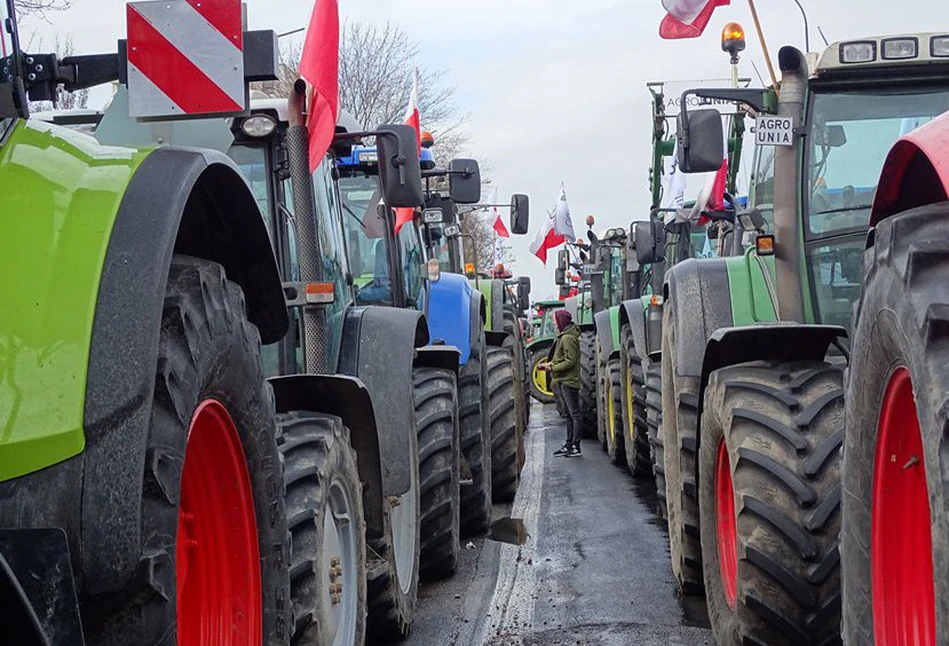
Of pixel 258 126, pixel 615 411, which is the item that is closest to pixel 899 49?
pixel 258 126

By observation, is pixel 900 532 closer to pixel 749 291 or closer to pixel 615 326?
pixel 749 291

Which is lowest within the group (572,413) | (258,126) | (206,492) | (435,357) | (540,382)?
(540,382)

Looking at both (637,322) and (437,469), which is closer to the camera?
(437,469)

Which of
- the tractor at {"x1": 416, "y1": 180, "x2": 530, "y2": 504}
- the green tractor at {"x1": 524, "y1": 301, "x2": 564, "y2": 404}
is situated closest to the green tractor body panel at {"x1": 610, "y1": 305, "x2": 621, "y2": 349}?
the tractor at {"x1": 416, "y1": 180, "x2": 530, "y2": 504}

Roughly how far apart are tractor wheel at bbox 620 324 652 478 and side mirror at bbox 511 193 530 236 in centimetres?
166

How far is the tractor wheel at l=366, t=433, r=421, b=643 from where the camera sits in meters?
5.65

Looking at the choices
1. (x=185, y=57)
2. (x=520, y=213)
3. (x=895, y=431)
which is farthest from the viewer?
(x=520, y=213)

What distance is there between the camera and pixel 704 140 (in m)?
5.77

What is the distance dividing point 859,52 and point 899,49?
164 mm

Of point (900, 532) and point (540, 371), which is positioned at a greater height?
point (900, 532)

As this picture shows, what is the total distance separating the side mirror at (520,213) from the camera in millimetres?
11352

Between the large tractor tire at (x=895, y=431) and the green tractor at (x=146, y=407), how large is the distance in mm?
1400

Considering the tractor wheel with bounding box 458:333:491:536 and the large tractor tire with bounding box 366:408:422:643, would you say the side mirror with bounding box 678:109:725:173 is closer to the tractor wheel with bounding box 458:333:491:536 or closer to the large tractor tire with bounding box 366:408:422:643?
the large tractor tire with bounding box 366:408:422:643

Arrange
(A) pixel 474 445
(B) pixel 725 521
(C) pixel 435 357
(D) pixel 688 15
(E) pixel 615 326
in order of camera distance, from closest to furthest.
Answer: (B) pixel 725 521 < (C) pixel 435 357 < (A) pixel 474 445 < (D) pixel 688 15 < (E) pixel 615 326
